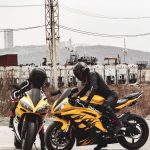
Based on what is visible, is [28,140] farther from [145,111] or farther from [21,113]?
[145,111]

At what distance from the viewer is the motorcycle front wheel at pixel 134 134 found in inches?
351

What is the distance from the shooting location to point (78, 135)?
332 inches

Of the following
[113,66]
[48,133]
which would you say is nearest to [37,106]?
[48,133]

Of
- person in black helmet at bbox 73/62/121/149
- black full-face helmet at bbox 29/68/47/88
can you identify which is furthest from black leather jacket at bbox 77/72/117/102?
black full-face helmet at bbox 29/68/47/88

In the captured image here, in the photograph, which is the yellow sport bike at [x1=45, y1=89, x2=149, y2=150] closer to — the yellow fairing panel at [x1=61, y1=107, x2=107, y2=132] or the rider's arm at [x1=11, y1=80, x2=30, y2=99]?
the yellow fairing panel at [x1=61, y1=107, x2=107, y2=132]

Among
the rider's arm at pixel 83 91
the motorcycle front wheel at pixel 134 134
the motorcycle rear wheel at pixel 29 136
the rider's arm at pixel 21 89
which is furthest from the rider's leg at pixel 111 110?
the motorcycle rear wheel at pixel 29 136

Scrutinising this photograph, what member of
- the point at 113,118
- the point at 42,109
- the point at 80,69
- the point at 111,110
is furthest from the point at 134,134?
the point at 42,109

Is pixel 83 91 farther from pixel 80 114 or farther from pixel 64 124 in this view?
pixel 64 124

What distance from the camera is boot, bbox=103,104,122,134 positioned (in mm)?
8562

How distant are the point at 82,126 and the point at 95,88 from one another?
67 centimetres

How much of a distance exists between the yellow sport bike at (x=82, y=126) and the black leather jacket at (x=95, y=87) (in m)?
0.16

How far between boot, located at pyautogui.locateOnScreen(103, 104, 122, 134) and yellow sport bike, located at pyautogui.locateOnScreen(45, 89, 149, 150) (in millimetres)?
54

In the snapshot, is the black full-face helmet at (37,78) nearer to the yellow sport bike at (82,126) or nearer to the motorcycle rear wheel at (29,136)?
the motorcycle rear wheel at (29,136)

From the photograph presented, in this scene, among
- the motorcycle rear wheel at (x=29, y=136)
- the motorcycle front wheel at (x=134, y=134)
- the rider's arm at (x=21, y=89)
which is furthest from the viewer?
the motorcycle front wheel at (x=134, y=134)
